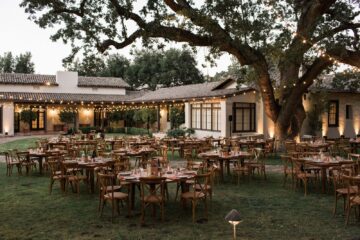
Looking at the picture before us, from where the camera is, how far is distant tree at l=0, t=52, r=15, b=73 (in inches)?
2040

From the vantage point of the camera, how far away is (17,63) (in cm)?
5300

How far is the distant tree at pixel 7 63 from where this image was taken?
170ft

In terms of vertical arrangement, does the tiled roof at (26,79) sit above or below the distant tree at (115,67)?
below

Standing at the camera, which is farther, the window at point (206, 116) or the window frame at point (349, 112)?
the window frame at point (349, 112)

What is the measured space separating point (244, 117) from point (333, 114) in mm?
6438

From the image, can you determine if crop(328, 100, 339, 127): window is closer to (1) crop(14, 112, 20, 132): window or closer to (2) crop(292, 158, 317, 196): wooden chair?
(2) crop(292, 158, 317, 196): wooden chair

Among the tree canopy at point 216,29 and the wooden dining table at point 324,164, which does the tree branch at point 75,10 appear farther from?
the wooden dining table at point 324,164

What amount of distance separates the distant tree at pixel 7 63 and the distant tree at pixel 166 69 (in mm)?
17239

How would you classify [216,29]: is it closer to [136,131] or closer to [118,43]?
[118,43]

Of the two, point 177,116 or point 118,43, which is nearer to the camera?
point 118,43

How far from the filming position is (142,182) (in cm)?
700

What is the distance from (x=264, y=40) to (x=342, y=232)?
10209 mm

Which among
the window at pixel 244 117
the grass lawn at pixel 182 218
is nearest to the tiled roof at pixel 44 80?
the window at pixel 244 117

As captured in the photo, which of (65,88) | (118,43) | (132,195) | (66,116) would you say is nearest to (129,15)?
(118,43)
